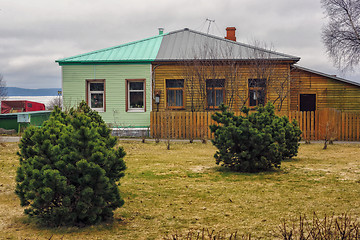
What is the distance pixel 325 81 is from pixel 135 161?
16117mm

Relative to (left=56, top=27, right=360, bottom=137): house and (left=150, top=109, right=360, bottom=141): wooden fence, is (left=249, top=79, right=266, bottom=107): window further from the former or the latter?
(left=150, top=109, right=360, bottom=141): wooden fence

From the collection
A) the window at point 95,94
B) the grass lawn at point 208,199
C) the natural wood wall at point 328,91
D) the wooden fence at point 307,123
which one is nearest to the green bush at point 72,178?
the grass lawn at point 208,199

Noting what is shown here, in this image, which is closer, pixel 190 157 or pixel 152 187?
pixel 152 187

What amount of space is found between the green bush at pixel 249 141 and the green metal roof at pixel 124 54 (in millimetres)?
13775

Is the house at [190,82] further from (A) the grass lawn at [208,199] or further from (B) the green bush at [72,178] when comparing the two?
(B) the green bush at [72,178]

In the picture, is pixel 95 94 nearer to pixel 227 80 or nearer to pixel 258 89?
pixel 227 80

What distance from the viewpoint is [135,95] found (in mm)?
23344

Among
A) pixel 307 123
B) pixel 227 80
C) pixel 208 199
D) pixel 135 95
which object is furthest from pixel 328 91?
pixel 208 199

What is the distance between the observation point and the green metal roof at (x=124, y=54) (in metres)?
22.9

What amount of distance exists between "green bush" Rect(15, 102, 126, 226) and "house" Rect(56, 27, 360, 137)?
17.2 meters

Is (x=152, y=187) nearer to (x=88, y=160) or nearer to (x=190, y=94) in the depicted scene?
(x=88, y=160)

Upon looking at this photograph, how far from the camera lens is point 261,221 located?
5.57m

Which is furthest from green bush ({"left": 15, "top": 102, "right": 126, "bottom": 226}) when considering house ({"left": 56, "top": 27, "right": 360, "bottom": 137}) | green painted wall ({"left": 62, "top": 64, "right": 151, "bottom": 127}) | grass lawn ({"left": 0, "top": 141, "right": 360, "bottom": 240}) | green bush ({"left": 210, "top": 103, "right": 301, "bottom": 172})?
green painted wall ({"left": 62, "top": 64, "right": 151, "bottom": 127})

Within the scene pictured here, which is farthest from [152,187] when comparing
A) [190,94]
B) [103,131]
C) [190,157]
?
[190,94]
